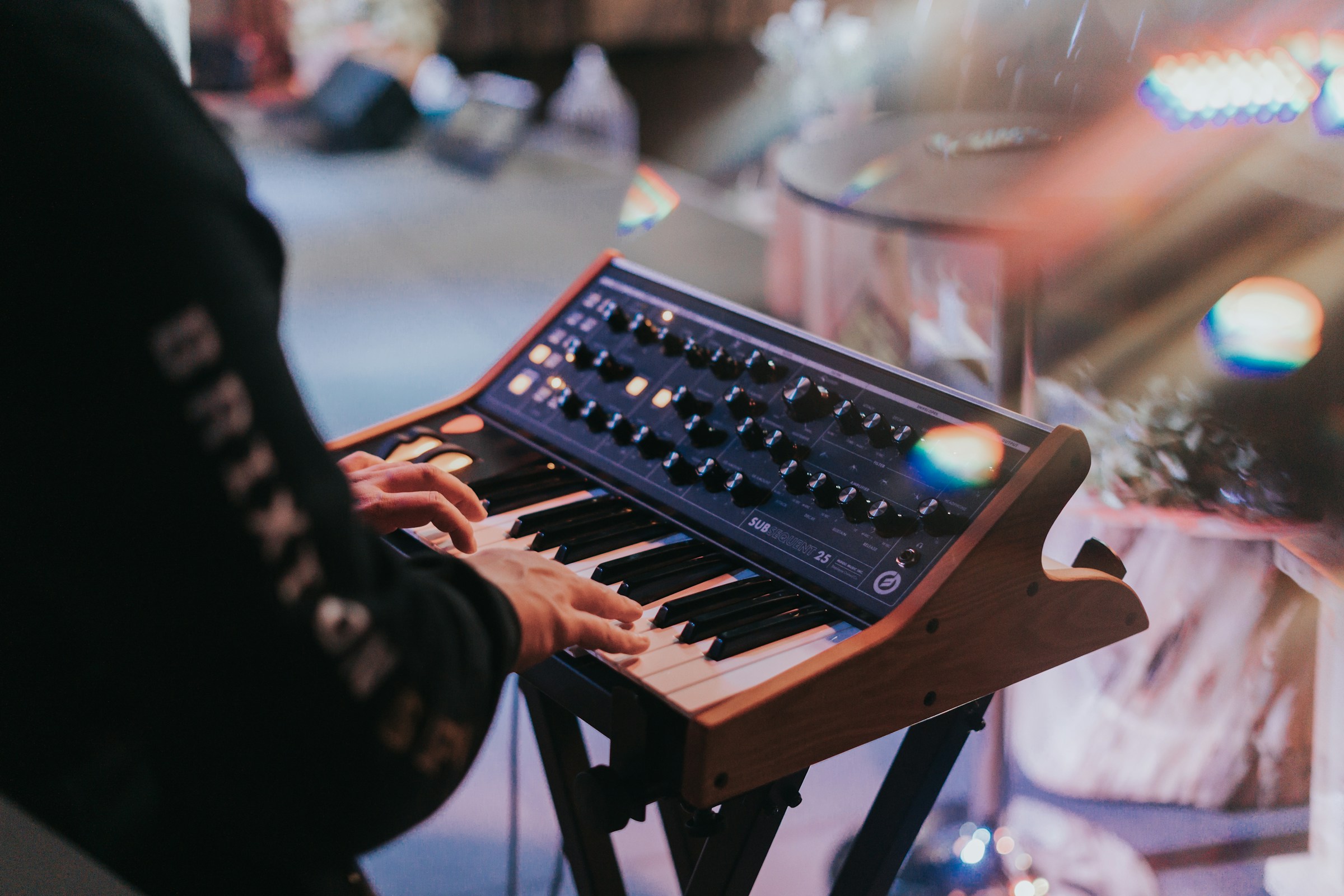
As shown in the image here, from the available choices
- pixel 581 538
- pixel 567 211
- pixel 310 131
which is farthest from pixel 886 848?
pixel 310 131

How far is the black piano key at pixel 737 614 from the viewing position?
3.34ft

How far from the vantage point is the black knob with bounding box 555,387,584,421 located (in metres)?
1.42

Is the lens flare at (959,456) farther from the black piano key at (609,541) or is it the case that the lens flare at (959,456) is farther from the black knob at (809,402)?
the black piano key at (609,541)

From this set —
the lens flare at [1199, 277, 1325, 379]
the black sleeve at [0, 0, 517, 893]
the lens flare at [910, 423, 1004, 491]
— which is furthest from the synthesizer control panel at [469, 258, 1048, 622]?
the lens flare at [1199, 277, 1325, 379]

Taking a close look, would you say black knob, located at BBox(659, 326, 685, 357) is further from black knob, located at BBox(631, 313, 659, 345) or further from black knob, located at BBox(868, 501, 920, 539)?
black knob, located at BBox(868, 501, 920, 539)

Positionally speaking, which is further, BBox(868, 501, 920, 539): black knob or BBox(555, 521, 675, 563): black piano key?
BBox(555, 521, 675, 563): black piano key

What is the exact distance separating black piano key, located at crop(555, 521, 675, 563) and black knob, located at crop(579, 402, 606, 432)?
0.19m

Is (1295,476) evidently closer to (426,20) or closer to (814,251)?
(814,251)

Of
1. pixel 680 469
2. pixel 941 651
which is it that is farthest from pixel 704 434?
pixel 941 651

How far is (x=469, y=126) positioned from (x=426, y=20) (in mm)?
1237

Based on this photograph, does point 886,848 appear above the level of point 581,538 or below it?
below

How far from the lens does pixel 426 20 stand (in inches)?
300

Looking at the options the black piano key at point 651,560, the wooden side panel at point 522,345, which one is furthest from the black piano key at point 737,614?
the wooden side panel at point 522,345

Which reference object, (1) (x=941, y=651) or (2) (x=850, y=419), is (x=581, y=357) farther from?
(1) (x=941, y=651)
